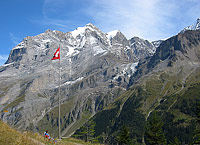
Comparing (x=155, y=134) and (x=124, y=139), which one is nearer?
(x=155, y=134)

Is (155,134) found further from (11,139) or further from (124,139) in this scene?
(11,139)

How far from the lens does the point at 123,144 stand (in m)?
58.4

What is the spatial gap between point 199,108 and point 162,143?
16139 millimetres

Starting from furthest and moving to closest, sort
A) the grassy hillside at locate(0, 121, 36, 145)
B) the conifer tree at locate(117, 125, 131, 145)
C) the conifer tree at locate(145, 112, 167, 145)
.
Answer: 1. the conifer tree at locate(117, 125, 131, 145)
2. the conifer tree at locate(145, 112, 167, 145)
3. the grassy hillside at locate(0, 121, 36, 145)

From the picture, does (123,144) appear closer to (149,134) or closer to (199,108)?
(149,134)

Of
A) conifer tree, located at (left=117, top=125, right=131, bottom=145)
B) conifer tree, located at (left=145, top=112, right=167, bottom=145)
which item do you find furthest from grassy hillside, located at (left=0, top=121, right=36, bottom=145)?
conifer tree, located at (left=117, top=125, right=131, bottom=145)

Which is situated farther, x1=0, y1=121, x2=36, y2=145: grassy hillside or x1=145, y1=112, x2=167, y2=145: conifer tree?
x1=145, y1=112, x2=167, y2=145: conifer tree

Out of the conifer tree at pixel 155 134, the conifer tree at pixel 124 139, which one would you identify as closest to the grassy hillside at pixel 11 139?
the conifer tree at pixel 155 134

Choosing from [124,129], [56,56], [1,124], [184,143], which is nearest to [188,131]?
[184,143]

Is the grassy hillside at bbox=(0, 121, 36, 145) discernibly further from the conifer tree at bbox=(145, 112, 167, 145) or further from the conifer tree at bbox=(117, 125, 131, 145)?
the conifer tree at bbox=(117, 125, 131, 145)

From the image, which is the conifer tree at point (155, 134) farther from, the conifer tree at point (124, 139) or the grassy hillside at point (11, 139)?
the grassy hillside at point (11, 139)

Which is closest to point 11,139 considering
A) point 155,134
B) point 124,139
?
point 155,134

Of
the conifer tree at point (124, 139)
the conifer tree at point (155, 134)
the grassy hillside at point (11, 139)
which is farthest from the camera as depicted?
the conifer tree at point (124, 139)

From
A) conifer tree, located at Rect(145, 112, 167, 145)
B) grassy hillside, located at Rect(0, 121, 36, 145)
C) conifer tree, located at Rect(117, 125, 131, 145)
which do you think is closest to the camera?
grassy hillside, located at Rect(0, 121, 36, 145)
